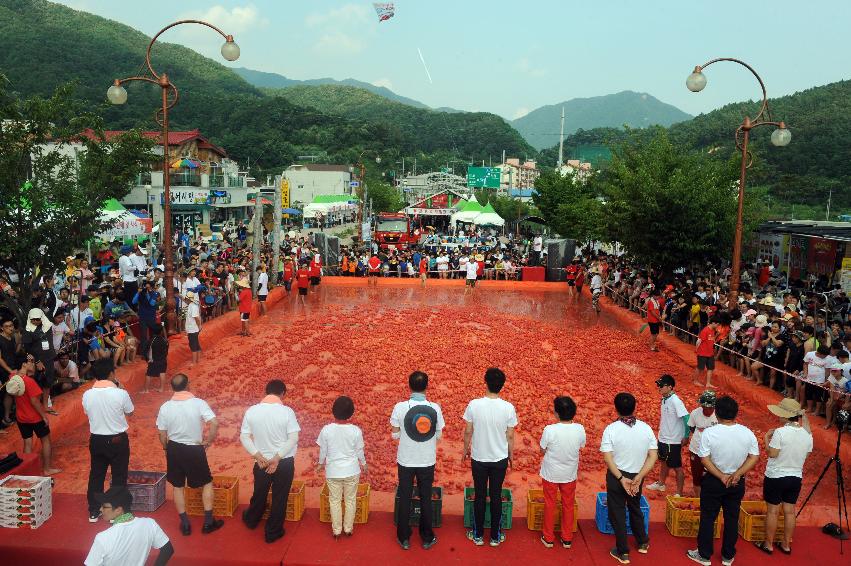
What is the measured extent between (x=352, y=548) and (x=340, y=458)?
2.75ft

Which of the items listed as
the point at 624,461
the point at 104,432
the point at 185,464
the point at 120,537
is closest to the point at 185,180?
the point at 104,432

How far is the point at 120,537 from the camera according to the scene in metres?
3.92

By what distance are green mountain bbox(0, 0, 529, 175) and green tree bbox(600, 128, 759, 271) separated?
52.6 m

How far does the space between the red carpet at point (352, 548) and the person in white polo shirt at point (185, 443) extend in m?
0.29

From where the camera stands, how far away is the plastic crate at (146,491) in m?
6.07

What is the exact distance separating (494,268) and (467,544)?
19915mm

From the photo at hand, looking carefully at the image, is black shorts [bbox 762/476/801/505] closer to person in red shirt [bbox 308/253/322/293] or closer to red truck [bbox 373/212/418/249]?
person in red shirt [bbox 308/253/322/293]

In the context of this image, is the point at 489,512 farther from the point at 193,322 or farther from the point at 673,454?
the point at 193,322

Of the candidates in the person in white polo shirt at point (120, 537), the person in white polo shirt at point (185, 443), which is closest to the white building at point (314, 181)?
the person in white polo shirt at point (185, 443)

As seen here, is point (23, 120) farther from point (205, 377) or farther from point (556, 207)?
point (556, 207)

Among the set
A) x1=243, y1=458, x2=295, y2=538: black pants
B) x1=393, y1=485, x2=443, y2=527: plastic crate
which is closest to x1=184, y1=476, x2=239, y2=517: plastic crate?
x1=243, y1=458, x2=295, y2=538: black pants

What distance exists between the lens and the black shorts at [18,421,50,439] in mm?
6957

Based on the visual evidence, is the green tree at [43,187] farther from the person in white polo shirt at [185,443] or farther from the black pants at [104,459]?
the person in white polo shirt at [185,443]

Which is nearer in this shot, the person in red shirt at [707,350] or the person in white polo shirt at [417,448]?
the person in white polo shirt at [417,448]
